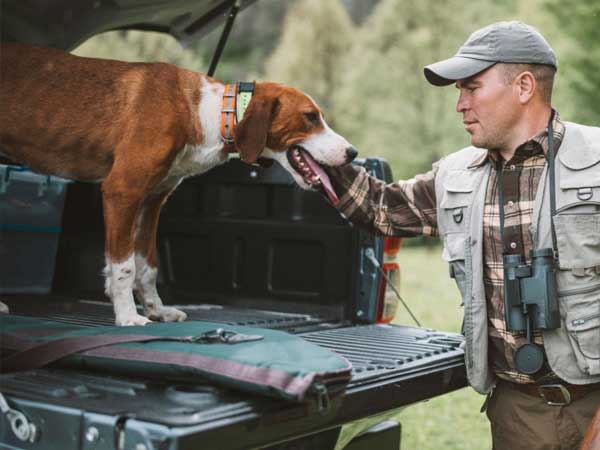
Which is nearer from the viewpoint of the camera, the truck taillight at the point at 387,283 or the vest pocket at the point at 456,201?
the vest pocket at the point at 456,201

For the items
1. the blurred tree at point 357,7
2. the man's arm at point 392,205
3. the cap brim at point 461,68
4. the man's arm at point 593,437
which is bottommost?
the man's arm at point 593,437

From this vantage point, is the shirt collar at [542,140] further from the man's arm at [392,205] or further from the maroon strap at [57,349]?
the maroon strap at [57,349]

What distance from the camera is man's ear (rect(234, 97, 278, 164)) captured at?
136 inches

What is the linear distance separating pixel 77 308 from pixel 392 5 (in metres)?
29.2

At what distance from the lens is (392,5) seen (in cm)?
3133

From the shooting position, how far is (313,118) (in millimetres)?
3695

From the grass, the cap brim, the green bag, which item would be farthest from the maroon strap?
the cap brim

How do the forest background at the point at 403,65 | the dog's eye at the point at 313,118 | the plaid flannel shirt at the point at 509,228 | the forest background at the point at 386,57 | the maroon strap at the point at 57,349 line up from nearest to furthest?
1. the maroon strap at the point at 57,349
2. the plaid flannel shirt at the point at 509,228
3. the dog's eye at the point at 313,118
4. the forest background at the point at 403,65
5. the forest background at the point at 386,57

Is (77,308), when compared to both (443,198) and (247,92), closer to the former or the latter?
(247,92)

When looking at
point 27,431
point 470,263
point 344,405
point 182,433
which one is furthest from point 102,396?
point 470,263

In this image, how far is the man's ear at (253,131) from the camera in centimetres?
346

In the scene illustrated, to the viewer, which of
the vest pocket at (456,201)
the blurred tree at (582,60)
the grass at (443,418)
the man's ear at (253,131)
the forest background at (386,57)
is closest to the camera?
the vest pocket at (456,201)

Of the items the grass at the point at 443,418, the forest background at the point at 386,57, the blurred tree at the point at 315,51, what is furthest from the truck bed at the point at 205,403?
the blurred tree at the point at 315,51

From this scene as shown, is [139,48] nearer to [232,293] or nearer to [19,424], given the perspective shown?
[232,293]
